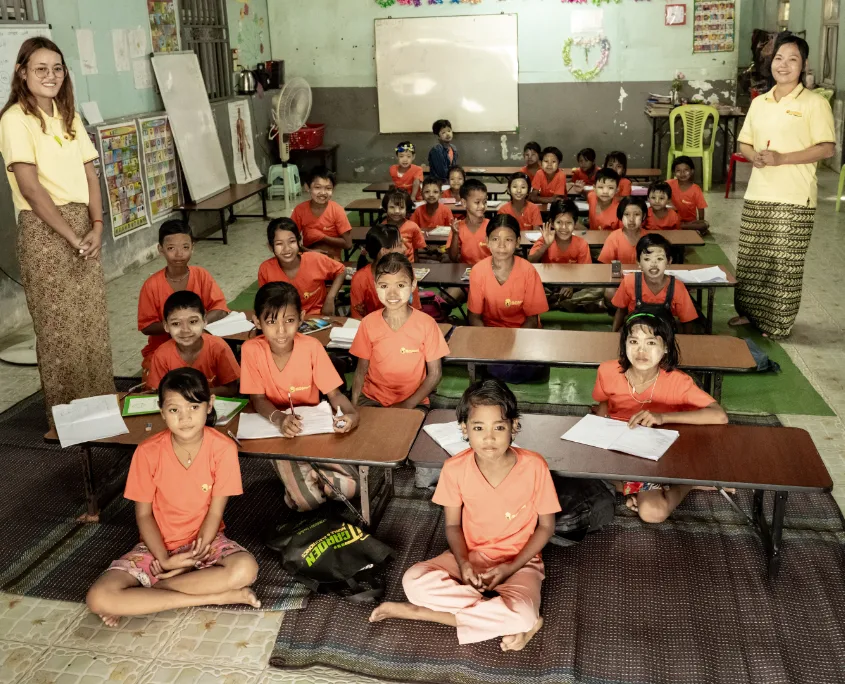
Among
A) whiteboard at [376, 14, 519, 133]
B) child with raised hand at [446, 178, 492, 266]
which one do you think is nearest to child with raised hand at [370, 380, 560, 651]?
child with raised hand at [446, 178, 492, 266]

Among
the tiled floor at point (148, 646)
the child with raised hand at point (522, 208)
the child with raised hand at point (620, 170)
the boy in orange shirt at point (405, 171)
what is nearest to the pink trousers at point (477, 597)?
the tiled floor at point (148, 646)

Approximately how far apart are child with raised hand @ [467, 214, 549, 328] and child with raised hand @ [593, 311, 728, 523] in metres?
1.28

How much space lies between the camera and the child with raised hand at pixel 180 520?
9.49ft

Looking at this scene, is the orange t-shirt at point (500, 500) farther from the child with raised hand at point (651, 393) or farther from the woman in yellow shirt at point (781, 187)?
the woman in yellow shirt at point (781, 187)

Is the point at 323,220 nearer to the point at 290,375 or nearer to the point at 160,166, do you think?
the point at 160,166

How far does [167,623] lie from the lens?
2.93m

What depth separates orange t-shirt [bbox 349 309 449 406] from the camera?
3789 mm

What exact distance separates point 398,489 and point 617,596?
115cm

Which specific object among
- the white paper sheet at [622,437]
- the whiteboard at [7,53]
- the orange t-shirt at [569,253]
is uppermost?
the whiteboard at [7,53]

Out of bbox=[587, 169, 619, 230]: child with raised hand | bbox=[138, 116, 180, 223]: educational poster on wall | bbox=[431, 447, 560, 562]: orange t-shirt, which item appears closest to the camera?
bbox=[431, 447, 560, 562]: orange t-shirt

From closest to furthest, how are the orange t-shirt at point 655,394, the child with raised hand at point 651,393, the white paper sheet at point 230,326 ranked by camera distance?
the child with raised hand at point 651,393, the orange t-shirt at point 655,394, the white paper sheet at point 230,326

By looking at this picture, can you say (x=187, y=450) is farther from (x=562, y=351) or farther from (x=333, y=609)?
(x=562, y=351)

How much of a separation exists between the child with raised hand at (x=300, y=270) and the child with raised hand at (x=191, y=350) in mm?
1049

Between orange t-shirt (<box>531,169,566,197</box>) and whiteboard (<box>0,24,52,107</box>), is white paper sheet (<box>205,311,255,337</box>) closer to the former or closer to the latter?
whiteboard (<box>0,24,52,107</box>)
